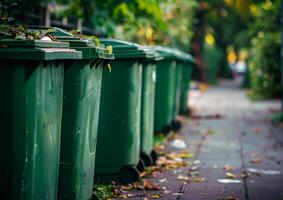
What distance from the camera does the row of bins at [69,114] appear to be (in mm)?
4145

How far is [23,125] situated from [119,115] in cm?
252

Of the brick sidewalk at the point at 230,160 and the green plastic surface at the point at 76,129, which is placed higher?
the green plastic surface at the point at 76,129

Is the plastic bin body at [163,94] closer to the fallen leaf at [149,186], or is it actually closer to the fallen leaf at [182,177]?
the fallen leaf at [182,177]

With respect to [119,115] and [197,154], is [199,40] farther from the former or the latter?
[119,115]

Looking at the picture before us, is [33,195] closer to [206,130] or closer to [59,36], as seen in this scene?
[59,36]

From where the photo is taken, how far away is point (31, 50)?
13.6 feet

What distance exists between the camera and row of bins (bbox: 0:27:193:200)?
414 cm

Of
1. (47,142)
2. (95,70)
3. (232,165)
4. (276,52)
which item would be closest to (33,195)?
(47,142)

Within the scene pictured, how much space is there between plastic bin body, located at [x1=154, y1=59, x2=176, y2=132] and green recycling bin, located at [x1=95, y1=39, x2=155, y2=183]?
3.64 m

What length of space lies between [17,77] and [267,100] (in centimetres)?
1773

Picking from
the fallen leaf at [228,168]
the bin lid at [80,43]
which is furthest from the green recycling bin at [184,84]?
the bin lid at [80,43]

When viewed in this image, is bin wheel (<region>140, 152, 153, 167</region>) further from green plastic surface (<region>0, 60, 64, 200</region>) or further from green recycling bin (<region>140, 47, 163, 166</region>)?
green plastic surface (<region>0, 60, 64, 200</region>)

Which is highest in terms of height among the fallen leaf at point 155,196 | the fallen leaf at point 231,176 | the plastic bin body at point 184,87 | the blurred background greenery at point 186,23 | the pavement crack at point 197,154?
the blurred background greenery at point 186,23

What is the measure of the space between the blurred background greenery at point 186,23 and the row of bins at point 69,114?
2.81 feet
